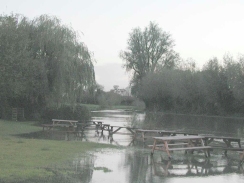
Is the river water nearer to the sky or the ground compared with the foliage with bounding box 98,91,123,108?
nearer to the ground

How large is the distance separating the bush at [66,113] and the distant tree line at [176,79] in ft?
70.2

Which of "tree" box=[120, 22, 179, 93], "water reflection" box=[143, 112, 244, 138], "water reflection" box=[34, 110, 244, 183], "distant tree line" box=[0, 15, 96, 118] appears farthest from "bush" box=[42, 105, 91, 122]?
"tree" box=[120, 22, 179, 93]

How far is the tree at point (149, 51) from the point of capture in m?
66.2

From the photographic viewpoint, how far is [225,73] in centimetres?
4744

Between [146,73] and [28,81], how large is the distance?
131 ft

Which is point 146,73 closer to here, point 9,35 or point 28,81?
point 28,81

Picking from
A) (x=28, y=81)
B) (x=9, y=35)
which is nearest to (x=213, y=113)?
(x=28, y=81)

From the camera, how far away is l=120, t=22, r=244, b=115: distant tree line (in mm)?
47750

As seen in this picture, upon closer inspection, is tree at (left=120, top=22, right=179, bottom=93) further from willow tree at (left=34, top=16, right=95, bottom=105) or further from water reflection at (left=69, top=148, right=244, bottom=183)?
water reflection at (left=69, top=148, right=244, bottom=183)

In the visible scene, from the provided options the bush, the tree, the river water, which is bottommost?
the river water

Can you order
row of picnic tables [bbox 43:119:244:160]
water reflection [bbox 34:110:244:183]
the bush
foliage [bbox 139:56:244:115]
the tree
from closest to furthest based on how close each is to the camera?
water reflection [bbox 34:110:244:183] → row of picnic tables [bbox 43:119:244:160] → the bush → foliage [bbox 139:56:244:115] → the tree

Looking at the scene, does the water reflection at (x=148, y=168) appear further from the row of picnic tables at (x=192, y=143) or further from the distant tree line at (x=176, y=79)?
the distant tree line at (x=176, y=79)

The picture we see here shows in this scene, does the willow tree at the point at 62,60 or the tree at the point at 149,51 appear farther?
the tree at the point at 149,51

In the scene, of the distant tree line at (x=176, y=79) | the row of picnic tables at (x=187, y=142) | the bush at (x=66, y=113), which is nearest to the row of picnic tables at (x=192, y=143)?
the row of picnic tables at (x=187, y=142)
